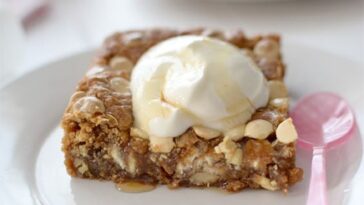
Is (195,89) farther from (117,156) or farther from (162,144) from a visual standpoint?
(117,156)

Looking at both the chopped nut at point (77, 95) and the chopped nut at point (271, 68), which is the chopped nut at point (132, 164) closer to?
the chopped nut at point (77, 95)

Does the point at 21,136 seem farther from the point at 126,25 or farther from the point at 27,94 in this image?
the point at 126,25

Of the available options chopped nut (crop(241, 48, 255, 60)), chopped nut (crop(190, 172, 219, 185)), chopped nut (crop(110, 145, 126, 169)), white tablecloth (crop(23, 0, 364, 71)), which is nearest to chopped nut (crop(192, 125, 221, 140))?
chopped nut (crop(190, 172, 219, 185))

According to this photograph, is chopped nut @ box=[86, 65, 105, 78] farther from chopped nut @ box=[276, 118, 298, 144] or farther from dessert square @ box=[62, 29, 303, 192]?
chopped nut @ box=[276, 118, 298, 144]

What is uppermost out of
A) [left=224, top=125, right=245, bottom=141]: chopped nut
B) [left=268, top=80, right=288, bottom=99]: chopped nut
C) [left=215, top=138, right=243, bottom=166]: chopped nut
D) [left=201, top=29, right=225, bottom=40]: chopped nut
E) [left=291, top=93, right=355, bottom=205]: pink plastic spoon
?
[left=201, top=29, right=225, bottom=40]: chopped nut

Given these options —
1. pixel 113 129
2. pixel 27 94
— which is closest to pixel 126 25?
pixel 27 94
